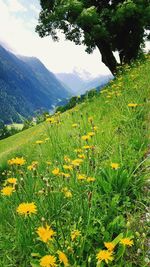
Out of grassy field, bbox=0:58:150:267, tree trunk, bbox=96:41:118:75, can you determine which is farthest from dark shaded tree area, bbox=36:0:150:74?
grassy field, bbox=0:58:150:267

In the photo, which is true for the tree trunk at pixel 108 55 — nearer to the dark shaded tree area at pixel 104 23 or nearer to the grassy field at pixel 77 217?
the dark shaded tree area at pixel 104 23

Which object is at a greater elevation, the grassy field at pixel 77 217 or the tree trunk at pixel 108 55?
the tree trunk at pixel 108 55

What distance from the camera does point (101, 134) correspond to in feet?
17.7

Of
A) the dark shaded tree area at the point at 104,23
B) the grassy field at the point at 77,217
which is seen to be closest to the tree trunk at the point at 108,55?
the dark shaded tree area at the point at 104,23

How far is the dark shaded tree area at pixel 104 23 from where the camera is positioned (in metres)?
18.5

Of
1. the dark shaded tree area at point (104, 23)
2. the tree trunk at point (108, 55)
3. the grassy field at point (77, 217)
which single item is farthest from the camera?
the tree trunk at point (108, 55)

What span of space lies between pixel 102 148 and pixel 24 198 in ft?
Answer: 5.74

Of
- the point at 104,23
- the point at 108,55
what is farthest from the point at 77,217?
the point at 108,55

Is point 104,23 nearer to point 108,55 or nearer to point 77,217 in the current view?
point 108,55

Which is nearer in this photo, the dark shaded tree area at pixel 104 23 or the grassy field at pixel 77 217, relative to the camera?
the grassy field at pixel 77 217

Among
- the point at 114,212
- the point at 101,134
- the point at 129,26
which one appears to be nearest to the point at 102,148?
the point at 101,134

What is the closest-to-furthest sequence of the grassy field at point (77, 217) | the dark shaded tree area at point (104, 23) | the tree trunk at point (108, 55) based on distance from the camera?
the grassy field at point (77, 217), the dark shaded tree area at point (104, 23), the tree trunk at point (108, 55)

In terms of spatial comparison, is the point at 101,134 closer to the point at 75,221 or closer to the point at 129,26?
the point at 75,221

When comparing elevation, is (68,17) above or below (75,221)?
above
